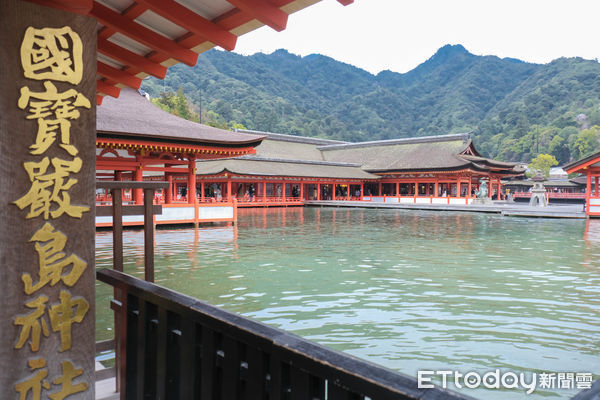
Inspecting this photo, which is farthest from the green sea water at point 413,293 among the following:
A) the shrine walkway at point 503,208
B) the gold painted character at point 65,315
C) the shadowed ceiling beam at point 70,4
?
the shrine walkway at point 503,208

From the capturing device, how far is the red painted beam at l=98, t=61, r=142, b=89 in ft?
14.6

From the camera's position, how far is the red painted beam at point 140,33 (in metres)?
3.11

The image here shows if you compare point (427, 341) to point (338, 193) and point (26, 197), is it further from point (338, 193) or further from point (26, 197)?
point (338, 193)

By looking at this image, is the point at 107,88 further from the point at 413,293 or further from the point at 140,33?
the point at 413,293

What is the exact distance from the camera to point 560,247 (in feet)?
37.9

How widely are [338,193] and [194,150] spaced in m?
26.3

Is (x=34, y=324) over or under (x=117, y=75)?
under

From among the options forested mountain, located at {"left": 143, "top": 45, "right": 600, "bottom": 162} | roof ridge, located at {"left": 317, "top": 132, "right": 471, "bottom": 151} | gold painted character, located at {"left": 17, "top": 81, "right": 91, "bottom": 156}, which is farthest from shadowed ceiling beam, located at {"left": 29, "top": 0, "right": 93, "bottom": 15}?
forested mountain, located at {"left": 143, "top": 45, "right": 600, "bottom": 162}

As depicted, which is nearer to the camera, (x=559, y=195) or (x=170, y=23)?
(x=170, y=23)

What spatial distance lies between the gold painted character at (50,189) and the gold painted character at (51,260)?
0.29 ft

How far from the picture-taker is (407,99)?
110m

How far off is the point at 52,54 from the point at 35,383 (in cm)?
161

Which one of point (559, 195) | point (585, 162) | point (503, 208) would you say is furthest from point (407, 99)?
point (585, 162)

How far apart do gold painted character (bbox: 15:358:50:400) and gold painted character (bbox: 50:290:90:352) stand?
11cm
